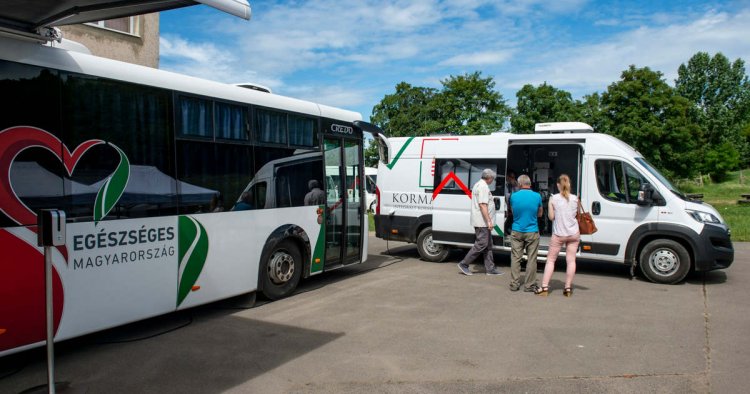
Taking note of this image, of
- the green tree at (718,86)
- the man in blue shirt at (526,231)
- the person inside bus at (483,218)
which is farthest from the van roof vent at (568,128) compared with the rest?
the green tree at (718,86)

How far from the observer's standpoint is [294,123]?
26.4 ft

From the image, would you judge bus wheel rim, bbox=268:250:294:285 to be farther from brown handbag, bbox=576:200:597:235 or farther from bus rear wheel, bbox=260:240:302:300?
brown handbag, bbox=576:200:597:235

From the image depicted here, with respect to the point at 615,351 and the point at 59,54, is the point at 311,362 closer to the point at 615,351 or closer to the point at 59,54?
the point at 615,351

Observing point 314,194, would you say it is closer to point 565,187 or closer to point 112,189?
point 112,189

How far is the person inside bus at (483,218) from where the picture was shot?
9.39 m

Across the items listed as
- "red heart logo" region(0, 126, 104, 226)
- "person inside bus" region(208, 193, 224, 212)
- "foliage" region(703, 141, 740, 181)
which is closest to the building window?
"person inside bus" region(208, 193, 224, 212)

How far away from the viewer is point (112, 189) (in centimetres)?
541

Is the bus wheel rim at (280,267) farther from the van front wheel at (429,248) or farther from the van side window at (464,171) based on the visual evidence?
the van side window at (464,171)

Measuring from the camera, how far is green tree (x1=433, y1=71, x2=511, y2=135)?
42562 millimetres

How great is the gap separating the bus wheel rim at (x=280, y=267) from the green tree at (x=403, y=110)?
149 feet

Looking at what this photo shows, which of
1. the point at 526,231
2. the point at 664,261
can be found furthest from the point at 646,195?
the point at 526,231

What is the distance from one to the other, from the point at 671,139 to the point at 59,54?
35335mm

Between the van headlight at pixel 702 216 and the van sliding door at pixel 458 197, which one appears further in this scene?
the van sliding door at pixel 458 197

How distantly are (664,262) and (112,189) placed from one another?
8445mm
